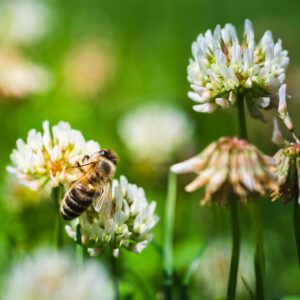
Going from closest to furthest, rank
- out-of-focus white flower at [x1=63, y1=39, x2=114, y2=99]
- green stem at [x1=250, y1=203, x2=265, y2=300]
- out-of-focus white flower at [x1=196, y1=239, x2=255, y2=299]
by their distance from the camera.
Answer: green stem at [x1=250, y1=203, x2=265, y2=300]
out-of-focus white flower at [x1=196, y1=239, x2=255, y2=299]
out-of-focus white flower at [x1=63, y1=39, x2=114, y2=99]

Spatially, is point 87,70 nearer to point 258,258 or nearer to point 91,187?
point 91,187

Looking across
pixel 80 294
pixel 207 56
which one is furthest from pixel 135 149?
pixel 80 294

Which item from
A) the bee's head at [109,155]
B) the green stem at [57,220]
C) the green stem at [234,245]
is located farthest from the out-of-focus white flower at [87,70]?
the green stem at [234,245]

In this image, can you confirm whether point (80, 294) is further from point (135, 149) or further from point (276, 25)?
point (276, 25)

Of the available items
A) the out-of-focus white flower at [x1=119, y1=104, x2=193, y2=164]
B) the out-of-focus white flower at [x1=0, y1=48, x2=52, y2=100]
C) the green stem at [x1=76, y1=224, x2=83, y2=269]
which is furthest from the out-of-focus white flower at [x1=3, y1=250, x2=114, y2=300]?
the out-of-focus white flower at [x1=119, y1=104, x2=193, y2=164]

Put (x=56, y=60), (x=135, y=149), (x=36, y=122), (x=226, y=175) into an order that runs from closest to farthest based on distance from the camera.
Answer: (x=226, y=175) → (x=135, y=149) → (x=36, y=122) → (x=56, y=60)

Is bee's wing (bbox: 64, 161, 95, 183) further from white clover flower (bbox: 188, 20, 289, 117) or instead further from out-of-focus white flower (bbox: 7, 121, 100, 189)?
white clover flower (bbox: 188, 20, 289, 117)

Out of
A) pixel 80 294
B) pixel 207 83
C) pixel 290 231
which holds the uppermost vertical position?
pixel 207 83

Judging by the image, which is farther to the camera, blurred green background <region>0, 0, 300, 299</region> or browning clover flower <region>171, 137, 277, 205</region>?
blurred green background <region>0, 0, 300, 299</region>
